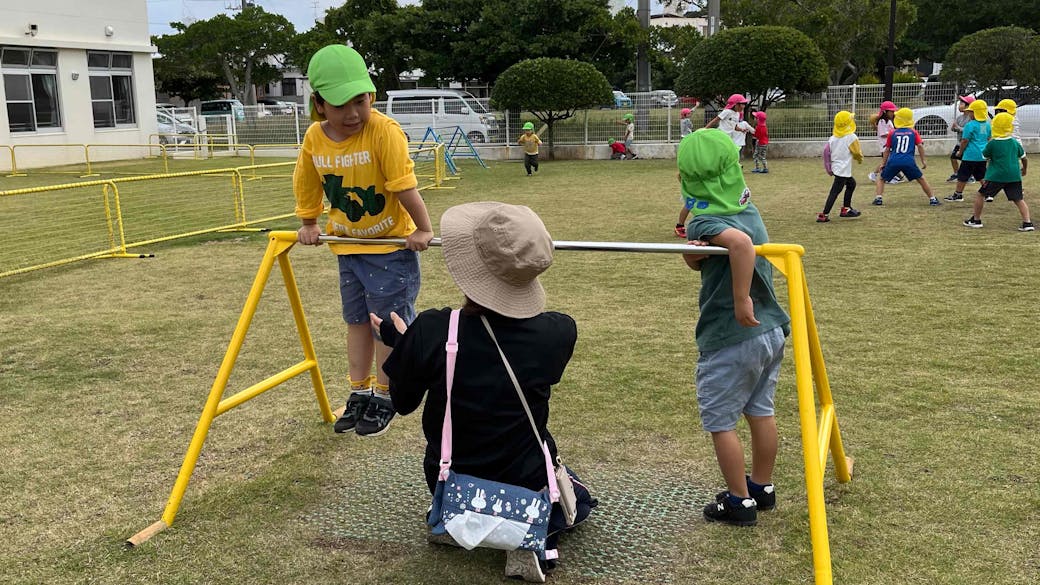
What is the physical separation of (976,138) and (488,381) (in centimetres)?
1065

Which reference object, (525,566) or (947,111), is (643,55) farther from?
(525,566)

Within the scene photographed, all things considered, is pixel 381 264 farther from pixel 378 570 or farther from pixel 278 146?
pixel 278 146

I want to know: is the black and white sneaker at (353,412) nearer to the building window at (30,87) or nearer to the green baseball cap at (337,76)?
the green baseball cap at (337,76)

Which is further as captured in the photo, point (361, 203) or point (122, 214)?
point (122, 214)

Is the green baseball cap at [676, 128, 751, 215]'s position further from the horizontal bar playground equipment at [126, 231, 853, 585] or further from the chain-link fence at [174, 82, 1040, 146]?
the chain-link fence at [174, 82, 1040, 146]

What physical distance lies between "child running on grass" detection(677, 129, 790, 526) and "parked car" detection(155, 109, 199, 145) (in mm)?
27014

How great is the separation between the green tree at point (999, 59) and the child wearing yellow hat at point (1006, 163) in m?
12.9

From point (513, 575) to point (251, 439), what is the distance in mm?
1810

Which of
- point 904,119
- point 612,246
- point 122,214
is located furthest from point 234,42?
point 612,246

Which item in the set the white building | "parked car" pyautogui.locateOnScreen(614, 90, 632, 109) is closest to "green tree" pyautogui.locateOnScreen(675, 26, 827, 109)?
"parked car" pyautogui.locateOnScreen(614, 90, 632, 109)

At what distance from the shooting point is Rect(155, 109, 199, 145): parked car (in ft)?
91.4

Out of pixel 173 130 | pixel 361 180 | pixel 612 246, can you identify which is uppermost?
pixel 173 130

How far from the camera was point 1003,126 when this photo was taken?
30.0 ft

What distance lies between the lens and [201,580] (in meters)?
2.80
